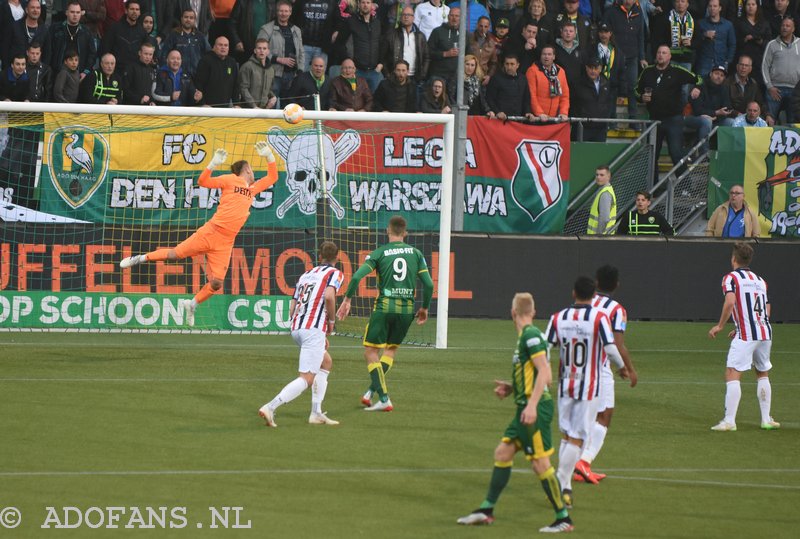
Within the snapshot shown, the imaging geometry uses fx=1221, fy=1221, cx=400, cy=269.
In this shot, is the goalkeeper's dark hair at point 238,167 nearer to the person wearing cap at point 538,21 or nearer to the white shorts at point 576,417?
the white shorts at point 576,417

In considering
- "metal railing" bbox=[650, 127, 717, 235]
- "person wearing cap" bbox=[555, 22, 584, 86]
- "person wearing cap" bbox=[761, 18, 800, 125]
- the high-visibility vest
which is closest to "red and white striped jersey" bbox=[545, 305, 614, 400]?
the high-visibility vest

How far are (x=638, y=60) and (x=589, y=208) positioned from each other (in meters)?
3.68

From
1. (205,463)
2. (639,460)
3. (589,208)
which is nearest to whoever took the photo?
(205,463)

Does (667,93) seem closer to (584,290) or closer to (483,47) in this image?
(483,47)

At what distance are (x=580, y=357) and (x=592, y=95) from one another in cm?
1477

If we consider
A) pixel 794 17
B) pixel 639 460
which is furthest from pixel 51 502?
pixel 794 17

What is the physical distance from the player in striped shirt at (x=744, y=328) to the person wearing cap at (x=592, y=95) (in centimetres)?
1112

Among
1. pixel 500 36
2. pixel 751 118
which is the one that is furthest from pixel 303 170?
pixel 751 118

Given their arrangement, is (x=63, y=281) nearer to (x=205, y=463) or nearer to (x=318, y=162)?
(x=318, y=162)

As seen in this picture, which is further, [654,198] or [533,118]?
[654,198]

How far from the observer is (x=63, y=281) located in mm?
17891

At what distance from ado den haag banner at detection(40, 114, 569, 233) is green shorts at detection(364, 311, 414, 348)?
6138 millimetres

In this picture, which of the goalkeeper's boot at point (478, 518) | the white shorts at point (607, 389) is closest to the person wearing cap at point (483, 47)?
the white shorts at point (607, 389)

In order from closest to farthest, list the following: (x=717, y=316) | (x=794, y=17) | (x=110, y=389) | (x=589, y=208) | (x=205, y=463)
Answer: (x=205, y=463), (x=110, y=389), (x=717, y=316), (x=589, y=208), (x=794, y=17)
